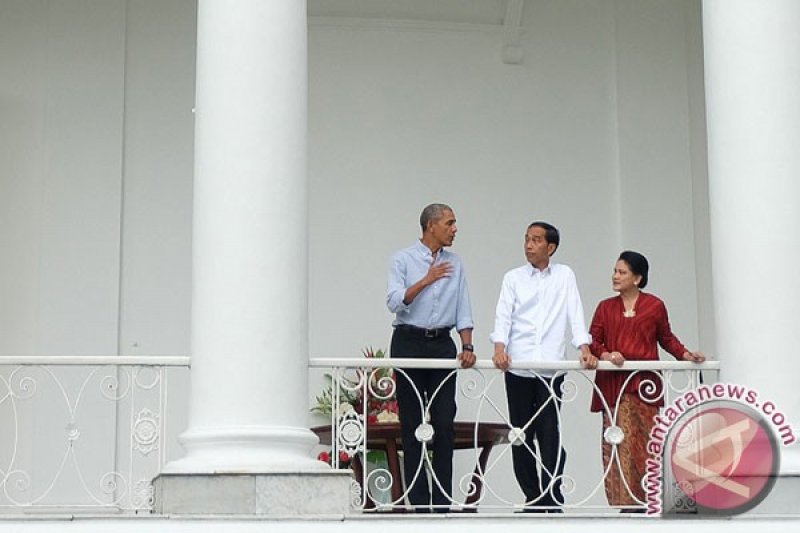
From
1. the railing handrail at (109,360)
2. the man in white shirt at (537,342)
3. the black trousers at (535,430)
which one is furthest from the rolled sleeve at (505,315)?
the railing handrail at (109,360)

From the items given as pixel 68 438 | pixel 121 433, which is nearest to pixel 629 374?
pixel 121 433

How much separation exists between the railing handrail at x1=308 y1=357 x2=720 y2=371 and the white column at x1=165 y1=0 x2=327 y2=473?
0.38m

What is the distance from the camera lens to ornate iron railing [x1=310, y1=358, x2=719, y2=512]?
384 inches

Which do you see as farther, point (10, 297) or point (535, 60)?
point (535, 60)

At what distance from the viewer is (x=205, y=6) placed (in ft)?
31.8

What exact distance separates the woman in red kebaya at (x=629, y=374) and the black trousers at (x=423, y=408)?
1.00 meters

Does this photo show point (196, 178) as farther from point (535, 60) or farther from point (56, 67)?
point (535, 60)

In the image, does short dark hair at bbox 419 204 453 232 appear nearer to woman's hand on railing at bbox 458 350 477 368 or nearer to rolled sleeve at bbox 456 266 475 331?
rolled sleeve at bbox 456 266 475 331

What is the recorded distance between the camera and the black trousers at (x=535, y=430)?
399 inches

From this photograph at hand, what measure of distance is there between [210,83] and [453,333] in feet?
16.4

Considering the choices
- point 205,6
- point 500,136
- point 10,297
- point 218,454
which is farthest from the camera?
point 500,136

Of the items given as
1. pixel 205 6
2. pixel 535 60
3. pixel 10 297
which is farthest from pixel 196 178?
pixel 535 60

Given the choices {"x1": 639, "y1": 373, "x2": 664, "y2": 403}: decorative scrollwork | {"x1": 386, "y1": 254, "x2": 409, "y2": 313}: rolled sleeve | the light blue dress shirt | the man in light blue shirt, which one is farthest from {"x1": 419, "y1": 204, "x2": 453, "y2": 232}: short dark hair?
{"x1": 639, "y1": 373, "x2": 664, "y2": 403}: decorative scrollwork

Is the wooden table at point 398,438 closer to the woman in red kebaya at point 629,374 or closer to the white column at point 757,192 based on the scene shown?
→ the woman in red kebaya at point 629,374
